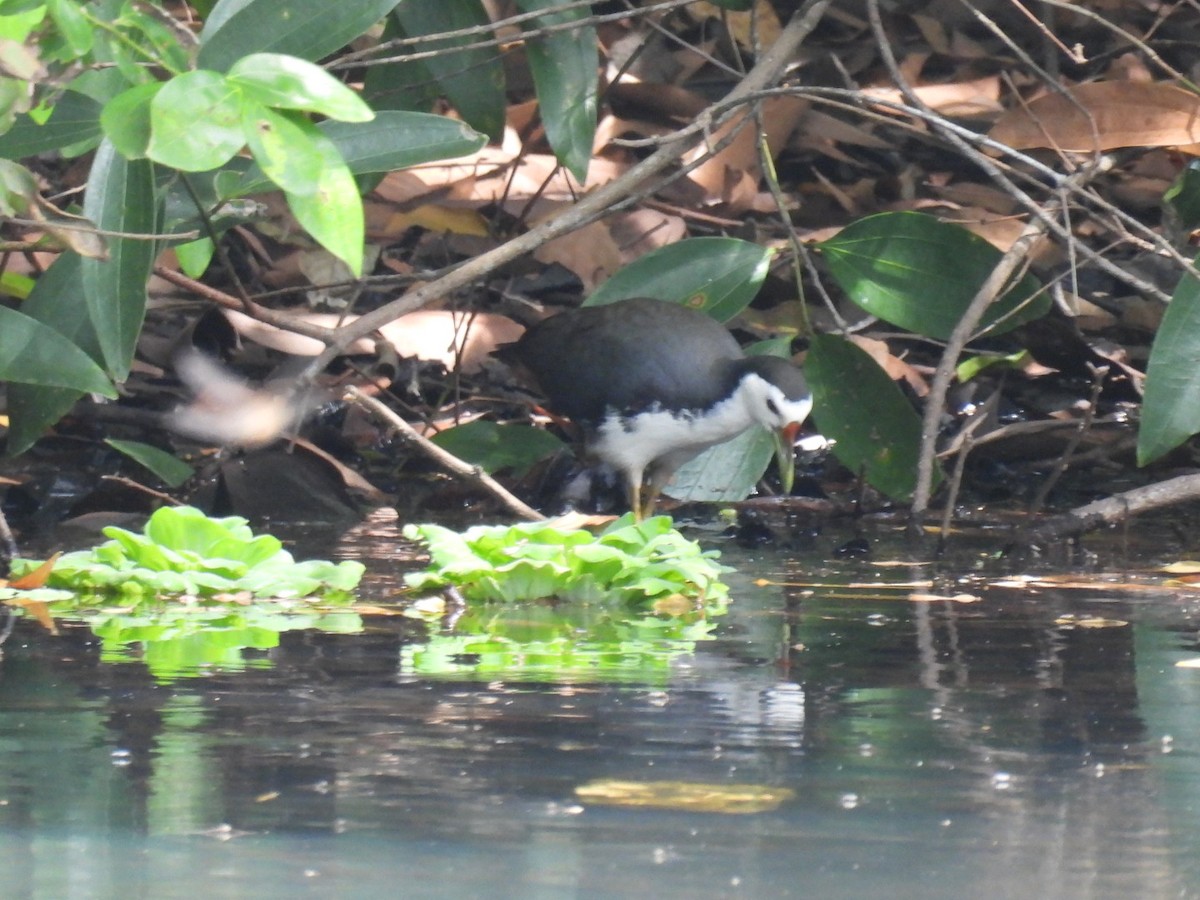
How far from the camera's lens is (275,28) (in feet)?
10.1

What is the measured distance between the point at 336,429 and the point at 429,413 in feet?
0.97

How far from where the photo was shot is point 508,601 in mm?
3654

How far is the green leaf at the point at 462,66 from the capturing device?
16.0ft

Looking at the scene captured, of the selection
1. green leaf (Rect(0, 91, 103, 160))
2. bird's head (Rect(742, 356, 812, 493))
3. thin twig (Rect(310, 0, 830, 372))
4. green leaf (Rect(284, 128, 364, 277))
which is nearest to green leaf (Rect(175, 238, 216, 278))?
thin twig (Rect(310, 0, 830, 372))

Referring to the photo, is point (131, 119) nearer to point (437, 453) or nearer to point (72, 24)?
point (72, 24)

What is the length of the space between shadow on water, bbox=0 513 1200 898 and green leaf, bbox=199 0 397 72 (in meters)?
0.93

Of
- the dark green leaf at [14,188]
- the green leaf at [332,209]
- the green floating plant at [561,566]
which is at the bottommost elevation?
the green floating plant at [561,566]

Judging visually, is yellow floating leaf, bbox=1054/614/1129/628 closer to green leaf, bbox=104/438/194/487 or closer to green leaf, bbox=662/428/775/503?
green leaf, bbox=662/428/775/503

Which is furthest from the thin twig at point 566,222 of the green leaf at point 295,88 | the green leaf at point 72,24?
the green leaf at point 295,88

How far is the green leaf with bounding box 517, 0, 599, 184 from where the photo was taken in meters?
4.83

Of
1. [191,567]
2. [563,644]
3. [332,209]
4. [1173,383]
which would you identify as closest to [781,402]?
[1173,383]

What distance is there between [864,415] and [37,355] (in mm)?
2179

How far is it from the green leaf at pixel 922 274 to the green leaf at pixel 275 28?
2.09 meters

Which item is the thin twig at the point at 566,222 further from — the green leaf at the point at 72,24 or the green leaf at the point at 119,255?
the green leaf at the point at 72,24
